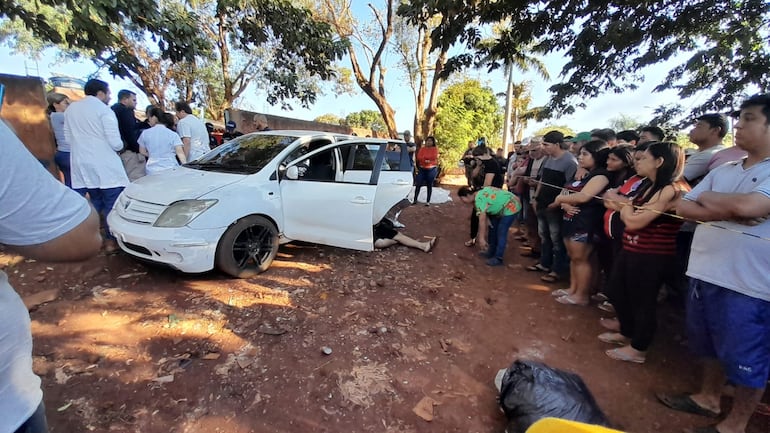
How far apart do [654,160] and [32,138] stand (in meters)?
8.34

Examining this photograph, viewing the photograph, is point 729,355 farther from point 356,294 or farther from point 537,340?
point 356,294

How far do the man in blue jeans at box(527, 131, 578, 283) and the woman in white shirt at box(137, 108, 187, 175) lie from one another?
491 centimetres

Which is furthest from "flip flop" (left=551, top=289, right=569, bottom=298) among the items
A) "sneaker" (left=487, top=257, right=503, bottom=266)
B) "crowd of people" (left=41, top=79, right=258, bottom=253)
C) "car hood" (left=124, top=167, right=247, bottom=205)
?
"crowd of people" (left=41, top=79, right=258, bottom=253)

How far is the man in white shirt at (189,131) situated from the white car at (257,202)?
0.98 m

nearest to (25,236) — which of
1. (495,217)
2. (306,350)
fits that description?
(306,350)

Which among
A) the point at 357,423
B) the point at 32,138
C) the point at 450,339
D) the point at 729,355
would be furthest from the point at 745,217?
the point at 32,138

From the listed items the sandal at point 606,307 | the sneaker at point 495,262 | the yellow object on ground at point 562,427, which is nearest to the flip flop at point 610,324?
the sandal at point 606,307

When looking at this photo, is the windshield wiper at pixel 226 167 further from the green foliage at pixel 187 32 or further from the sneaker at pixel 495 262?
the sneaker at pixel 495 262

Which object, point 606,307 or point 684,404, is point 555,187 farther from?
point 684,404

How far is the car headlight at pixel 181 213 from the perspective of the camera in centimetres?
337

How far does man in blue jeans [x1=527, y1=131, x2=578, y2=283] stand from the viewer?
14.2 ft

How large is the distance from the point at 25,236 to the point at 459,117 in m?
14.6

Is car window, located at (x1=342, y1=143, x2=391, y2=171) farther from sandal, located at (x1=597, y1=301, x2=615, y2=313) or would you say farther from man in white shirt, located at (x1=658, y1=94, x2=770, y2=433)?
man in white shirt, located at (x1=658, y1=94, x2=770, y2=433)

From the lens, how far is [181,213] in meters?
3.41
